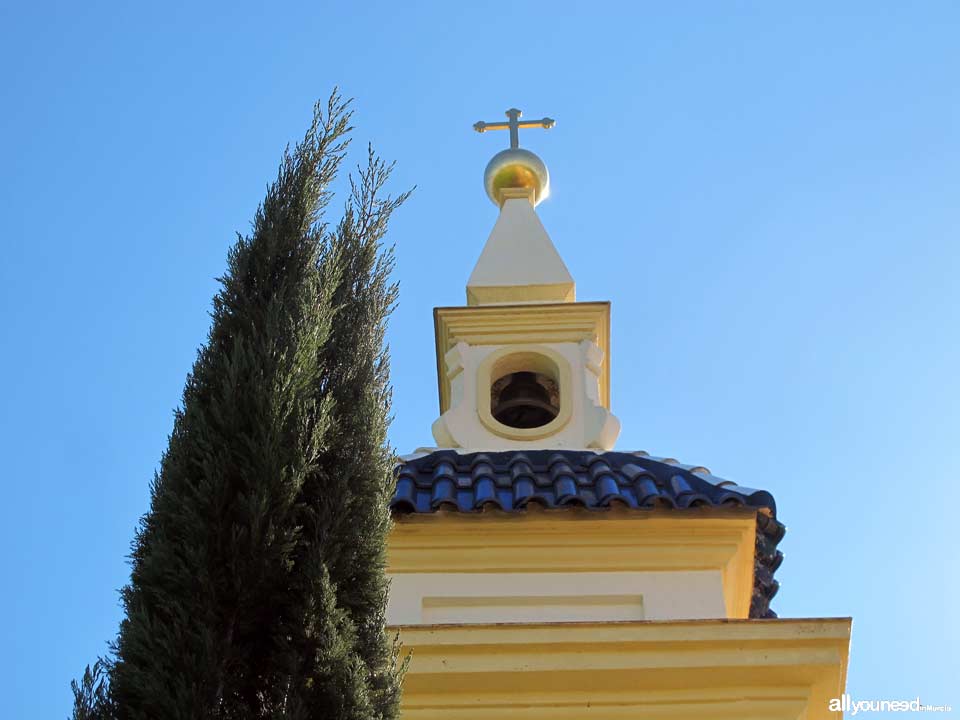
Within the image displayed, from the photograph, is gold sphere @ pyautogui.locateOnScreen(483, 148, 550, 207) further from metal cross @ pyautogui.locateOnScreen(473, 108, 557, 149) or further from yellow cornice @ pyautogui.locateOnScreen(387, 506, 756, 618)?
yellow cornice @ pyautogui.locateOnScreen(387, 506, 756, 618)

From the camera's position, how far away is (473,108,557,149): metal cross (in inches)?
584

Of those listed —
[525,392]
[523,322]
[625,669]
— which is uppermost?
[523,322]

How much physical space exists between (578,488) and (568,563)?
1.77 ft

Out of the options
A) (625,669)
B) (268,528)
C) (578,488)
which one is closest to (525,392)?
(578,488)

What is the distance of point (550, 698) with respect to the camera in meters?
7.01

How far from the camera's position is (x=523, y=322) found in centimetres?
1174

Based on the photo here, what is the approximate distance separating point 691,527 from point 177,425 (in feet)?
14.8

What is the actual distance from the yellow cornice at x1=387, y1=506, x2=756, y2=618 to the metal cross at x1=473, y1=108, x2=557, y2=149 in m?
7.24

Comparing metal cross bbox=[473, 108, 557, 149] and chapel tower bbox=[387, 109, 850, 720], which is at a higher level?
metal cross bbox=[473, 108, 557, 149]

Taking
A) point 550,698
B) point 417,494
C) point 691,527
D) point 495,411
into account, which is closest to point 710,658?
point 550,698

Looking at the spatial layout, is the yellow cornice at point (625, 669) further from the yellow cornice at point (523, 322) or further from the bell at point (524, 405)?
the yellow cornice at point (523, 322)

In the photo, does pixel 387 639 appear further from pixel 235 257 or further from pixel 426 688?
pixel 426 688

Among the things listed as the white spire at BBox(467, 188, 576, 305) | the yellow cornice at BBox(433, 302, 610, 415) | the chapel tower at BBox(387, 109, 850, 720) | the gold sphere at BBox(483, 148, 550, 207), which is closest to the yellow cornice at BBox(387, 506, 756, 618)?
the chapel tower at BBox(387, 109, 850, 720)

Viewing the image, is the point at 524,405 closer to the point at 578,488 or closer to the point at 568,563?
the point at 578,488
